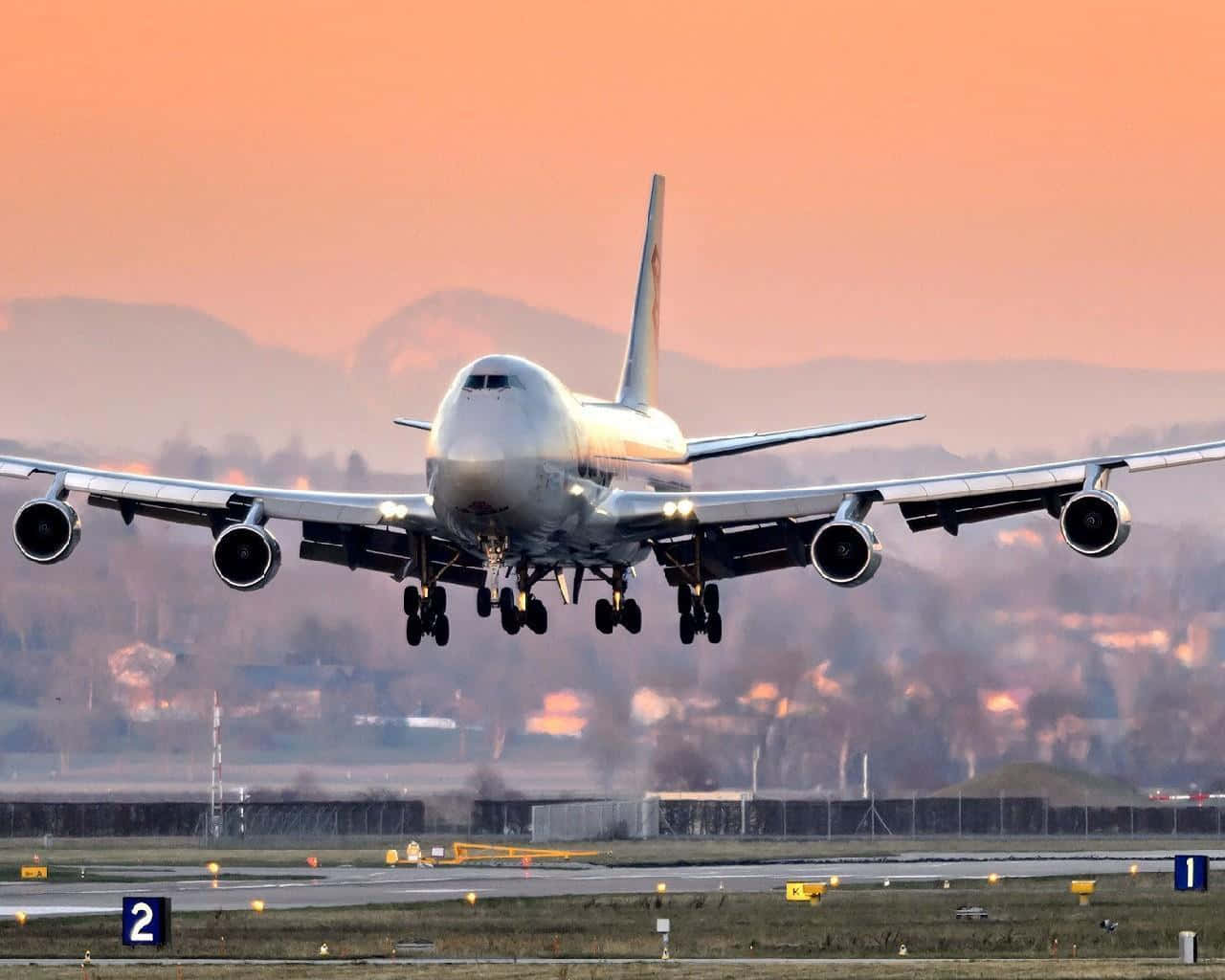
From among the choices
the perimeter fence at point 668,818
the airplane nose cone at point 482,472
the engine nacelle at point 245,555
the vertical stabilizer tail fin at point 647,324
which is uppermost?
the vertical stabilizer tail fin at point 647,324

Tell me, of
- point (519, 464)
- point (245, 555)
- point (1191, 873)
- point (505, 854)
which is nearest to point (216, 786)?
point (505, 854)

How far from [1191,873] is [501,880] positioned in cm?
2693

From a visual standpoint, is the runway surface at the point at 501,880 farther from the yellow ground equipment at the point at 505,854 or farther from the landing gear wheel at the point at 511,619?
the landing gear wheel at the point at 511,619

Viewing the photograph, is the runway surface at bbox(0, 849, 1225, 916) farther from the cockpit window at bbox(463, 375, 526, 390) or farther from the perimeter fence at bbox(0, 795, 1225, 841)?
the cockpit window at bbox(463, 375, 526, 390)

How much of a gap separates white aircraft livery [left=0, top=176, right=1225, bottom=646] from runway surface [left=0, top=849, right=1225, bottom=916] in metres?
19.5

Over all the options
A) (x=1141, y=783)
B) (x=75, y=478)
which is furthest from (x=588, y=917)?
(x=1141, y=783)

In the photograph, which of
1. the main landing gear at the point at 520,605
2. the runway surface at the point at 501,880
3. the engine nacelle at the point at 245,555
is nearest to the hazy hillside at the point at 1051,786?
the runway surface at the point at 501,880

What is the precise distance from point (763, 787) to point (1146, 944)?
5514cm

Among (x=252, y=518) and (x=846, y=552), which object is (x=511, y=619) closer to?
(x=252, y=518)

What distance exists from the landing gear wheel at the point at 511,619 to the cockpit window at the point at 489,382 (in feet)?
28.7

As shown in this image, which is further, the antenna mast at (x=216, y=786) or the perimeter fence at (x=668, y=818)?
the antenna mast at (x=216, y=786)

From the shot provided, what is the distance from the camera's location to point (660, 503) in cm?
6400

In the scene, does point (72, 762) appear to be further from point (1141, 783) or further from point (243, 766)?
point (1141, 783)

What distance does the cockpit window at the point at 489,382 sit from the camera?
58.2 meters
